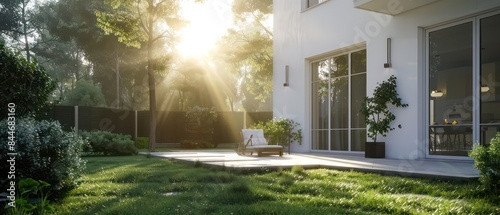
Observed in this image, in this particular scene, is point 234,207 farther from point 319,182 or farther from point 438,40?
point 438,40

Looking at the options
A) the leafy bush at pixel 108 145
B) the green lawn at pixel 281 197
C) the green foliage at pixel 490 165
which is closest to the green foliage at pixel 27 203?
the green lawn at pixel 281 197

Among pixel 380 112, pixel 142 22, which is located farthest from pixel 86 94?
pixel 380 112

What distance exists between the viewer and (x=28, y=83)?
578 centimetres

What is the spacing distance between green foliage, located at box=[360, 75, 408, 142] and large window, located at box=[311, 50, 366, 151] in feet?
2.86

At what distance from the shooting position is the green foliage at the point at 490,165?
3957mm

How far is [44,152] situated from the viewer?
3982 mm

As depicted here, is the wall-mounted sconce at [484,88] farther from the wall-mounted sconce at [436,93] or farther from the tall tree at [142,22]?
the tall tree at [142,22]

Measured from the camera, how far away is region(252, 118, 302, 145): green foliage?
39.7 ft

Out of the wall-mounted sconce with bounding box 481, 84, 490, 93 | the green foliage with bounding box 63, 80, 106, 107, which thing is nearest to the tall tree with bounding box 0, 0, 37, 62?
the green foliage with bounding box 63, 80, 106, 107

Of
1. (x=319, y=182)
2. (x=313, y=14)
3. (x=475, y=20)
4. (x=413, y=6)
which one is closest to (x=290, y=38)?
(x=313, y=14)

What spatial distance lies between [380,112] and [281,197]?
5517 millimetres

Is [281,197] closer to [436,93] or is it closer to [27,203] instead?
[27,203]

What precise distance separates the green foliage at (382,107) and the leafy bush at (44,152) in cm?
642

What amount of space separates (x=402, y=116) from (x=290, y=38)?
17.1 ft
